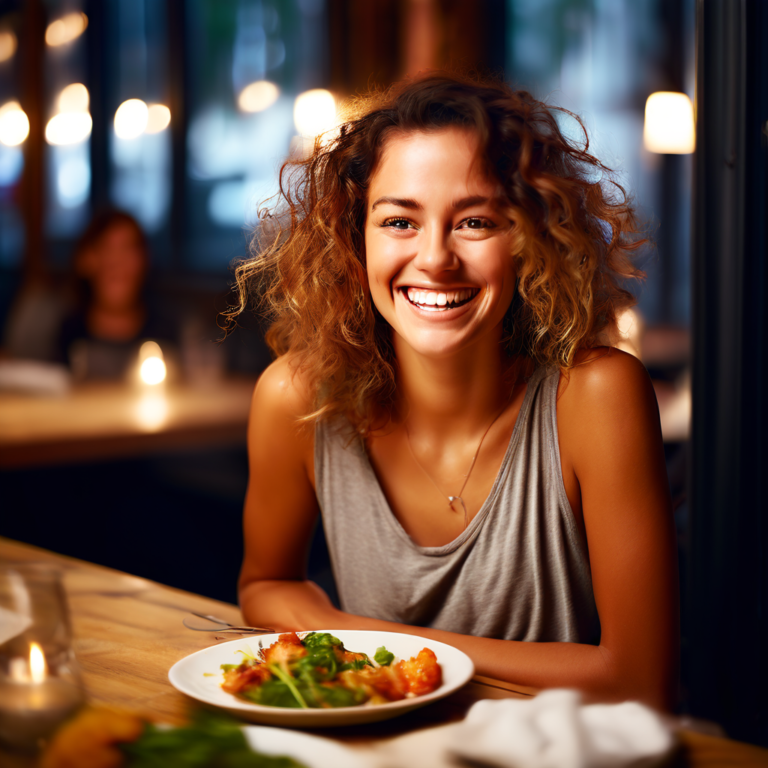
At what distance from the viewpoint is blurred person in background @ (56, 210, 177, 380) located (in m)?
3.58

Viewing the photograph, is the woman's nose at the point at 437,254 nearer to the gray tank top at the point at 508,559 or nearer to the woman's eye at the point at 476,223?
the woman's eye at the point at 476,223

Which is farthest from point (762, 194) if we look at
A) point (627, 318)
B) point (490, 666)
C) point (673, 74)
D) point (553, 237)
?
point (673, 74)

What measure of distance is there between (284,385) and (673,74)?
4282mm

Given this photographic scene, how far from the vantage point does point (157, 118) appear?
535cm

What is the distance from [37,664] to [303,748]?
0.22m

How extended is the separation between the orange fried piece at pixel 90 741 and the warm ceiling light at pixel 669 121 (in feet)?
11.8

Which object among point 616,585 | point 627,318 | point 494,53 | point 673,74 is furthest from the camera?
point 673,74

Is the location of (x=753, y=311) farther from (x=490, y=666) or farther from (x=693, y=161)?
(x=490, y=666)

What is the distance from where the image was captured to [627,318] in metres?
2.34

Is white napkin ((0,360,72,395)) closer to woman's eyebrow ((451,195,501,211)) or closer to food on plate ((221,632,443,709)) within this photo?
woman's eyebrow ((451,195,501,211))

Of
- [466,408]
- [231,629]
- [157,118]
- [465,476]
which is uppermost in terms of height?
[157,118]

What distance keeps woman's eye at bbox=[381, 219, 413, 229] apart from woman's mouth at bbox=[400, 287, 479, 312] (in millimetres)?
93

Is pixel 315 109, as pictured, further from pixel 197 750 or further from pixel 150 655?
pixel 197 750

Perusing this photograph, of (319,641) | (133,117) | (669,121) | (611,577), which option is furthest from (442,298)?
(133,117)
